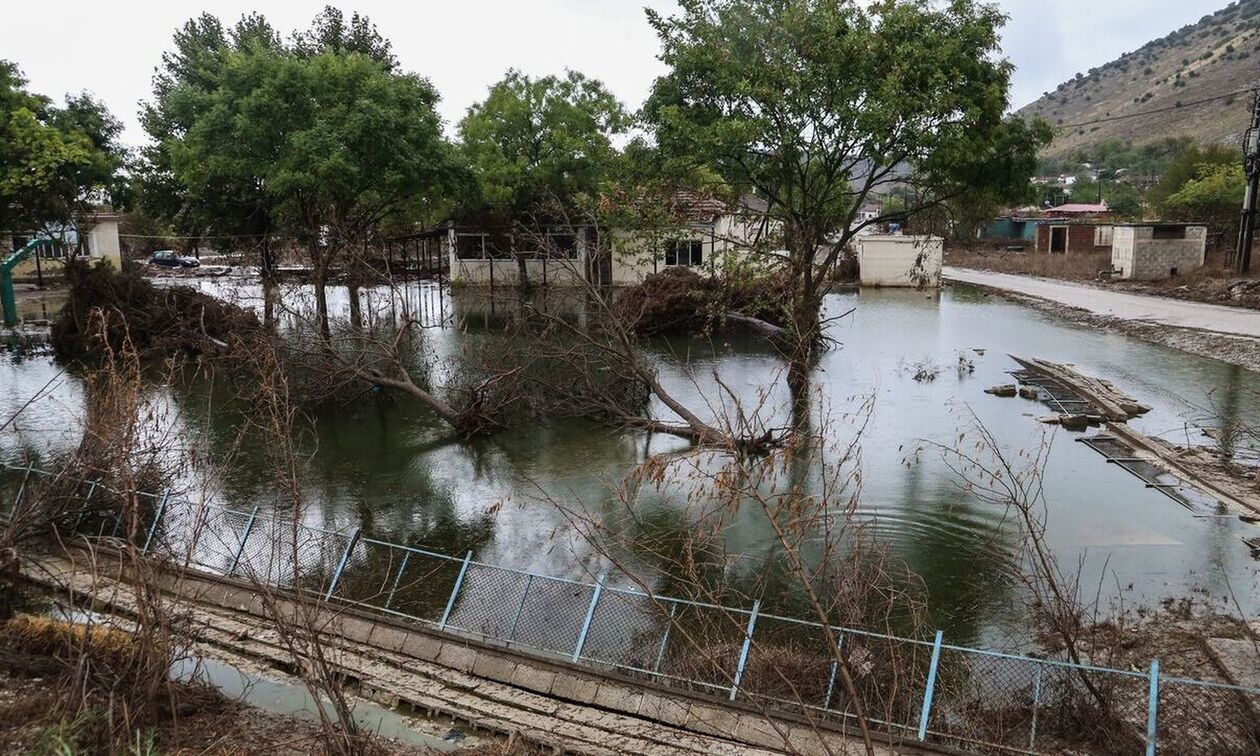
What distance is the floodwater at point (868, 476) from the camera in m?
11.3

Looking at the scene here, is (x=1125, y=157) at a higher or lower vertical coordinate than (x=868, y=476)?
higher


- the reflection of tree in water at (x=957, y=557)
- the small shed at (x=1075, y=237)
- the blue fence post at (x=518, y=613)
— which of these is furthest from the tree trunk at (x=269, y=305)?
the small shed at (x=1075, y=237)

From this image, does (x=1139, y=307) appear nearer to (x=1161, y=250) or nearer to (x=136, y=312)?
(x=1161, y=250)

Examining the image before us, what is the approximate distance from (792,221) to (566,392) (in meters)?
A: 6.75

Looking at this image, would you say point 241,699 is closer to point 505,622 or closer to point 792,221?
point 505,622

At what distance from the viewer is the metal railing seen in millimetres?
7203

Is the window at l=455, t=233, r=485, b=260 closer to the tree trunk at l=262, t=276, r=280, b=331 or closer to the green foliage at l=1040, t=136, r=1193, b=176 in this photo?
the tree trunk at l=262, t=276, r=280, b=331

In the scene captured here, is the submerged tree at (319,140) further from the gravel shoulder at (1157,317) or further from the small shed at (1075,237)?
the small shed at (1075,237)

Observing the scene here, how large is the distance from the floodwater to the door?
1243 inches

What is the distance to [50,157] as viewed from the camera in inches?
906

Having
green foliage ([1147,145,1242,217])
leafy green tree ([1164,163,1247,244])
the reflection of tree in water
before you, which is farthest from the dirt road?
the reflection of tree in water

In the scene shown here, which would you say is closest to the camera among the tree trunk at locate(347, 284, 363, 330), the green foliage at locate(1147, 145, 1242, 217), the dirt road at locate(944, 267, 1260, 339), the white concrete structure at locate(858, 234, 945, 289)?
the tree trunk at locate(347, 284, 363, 330)

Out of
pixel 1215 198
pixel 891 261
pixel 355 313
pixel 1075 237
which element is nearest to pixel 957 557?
pixel 355 313

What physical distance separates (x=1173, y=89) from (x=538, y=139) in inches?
3815
